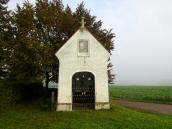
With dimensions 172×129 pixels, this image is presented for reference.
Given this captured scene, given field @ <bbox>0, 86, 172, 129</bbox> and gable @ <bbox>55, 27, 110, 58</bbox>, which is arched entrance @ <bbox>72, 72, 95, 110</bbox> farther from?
gable @ <bbox>55, 27, 110, 58</bbox>

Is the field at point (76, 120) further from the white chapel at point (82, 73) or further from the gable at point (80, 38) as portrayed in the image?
the gable at point (80, 38)

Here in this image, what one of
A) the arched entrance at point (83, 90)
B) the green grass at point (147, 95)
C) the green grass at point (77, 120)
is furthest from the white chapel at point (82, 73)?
the green grass at point (147, 95)

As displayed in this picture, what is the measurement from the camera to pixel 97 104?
79.6ft

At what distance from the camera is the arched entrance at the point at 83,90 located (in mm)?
24878

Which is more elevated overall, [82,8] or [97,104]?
[82,8]

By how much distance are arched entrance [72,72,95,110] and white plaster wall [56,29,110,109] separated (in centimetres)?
59

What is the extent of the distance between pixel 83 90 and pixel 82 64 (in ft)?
6.80

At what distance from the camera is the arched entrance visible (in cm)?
2488

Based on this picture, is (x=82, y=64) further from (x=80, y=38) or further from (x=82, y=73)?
(x=80, y=38)

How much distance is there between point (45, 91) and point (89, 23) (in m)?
7.96

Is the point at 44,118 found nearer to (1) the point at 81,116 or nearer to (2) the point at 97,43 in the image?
(1) the point at 81,116

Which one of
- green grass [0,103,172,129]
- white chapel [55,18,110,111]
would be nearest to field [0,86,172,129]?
green grass [0,103,172,129]

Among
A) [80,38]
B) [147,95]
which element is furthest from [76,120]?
[147,95]

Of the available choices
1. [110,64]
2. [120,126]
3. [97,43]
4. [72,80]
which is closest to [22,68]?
[72,80]
